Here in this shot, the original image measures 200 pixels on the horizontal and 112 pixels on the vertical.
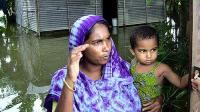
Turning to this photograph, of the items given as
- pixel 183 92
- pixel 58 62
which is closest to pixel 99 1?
pixel 58 62

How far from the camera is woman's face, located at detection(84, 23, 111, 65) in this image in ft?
7.70

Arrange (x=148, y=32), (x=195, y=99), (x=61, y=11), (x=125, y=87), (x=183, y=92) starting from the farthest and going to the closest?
(x=61, y=11), (x=183, y=92), (x=148, y=32), (x=125, y=87), (x=195, y=99)

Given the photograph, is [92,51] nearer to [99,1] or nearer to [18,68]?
[18,68]

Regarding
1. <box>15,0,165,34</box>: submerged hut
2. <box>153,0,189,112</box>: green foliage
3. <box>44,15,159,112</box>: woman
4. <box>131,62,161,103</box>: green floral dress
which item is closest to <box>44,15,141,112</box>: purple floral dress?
<box>44,15,159,112</box>: woman

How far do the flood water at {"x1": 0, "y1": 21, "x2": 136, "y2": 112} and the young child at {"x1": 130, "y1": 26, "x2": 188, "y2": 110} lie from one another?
3.04 metres

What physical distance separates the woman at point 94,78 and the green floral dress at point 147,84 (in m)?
0.47

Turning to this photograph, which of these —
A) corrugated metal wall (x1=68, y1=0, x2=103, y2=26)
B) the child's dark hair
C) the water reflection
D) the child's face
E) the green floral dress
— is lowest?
the water reflection

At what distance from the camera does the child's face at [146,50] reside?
283 cm

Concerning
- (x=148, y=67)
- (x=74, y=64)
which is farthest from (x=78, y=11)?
(x=74, y=64)

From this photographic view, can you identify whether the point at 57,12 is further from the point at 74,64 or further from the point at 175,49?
the point at 74,64

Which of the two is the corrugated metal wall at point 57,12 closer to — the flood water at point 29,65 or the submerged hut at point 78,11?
the submerged hut at point 78,11

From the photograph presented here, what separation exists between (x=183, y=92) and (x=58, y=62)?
5903 mm

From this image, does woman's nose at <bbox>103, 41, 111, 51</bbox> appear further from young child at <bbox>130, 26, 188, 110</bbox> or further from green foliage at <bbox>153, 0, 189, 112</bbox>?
green foliage at <bbox>153, 0, 189, 112</bbox>

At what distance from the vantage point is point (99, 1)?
1495 cm
